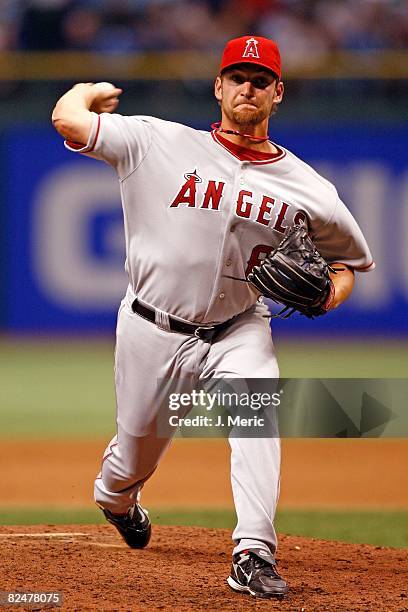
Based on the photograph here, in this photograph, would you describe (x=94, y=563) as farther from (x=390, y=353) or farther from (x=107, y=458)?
(x=390, y=353)

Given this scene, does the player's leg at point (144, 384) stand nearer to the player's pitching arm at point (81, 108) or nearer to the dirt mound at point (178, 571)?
the dirt mound at point (178, 571)

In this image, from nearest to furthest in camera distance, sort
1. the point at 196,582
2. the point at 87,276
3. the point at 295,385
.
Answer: the point at 196,582 → the point at 295,385 → the point at 87,276

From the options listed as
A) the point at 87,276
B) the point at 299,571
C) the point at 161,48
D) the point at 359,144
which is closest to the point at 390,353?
the point at 359,144

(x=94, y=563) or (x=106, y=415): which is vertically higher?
(x=94, y=563)

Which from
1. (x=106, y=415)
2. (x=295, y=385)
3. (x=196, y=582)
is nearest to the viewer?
(x=196, y=582)

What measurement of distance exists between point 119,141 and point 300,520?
247cm

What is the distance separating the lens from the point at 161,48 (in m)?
11.5

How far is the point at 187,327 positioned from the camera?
4.12 m

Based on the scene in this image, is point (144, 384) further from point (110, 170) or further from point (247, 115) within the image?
point (110, 170)

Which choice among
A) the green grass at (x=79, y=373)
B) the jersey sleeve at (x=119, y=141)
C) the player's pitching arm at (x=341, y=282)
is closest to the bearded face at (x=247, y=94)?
the jersey sleeve at (x=119, y=141)

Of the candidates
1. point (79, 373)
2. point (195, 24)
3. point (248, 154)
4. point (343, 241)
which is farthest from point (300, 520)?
point (195, 24)

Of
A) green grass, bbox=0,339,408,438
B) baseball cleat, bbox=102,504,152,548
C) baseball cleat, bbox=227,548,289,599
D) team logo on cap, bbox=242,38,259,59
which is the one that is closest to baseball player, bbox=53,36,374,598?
team logo on cap, bbox=242,38,259,59

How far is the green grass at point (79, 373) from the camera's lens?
26.7 ft

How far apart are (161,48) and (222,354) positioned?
799 centimetres
